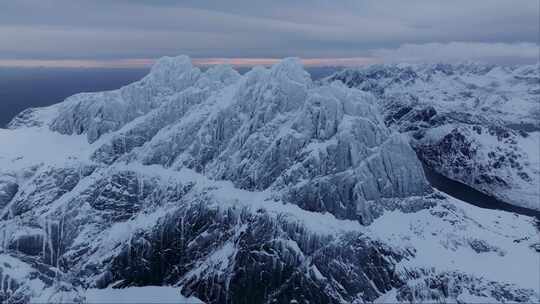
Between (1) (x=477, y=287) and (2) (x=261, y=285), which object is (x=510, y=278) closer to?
(1) (x=477, y=287)

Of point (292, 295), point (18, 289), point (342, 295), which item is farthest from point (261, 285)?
point (18, 289)

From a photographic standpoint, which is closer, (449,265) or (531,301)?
(531,301)

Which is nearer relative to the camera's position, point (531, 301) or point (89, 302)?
point (531, 301)

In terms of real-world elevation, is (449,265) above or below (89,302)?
above

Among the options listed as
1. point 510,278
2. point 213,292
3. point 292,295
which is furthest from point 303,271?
point 510,278

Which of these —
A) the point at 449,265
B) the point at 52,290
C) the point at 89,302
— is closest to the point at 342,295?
the point at 449,265

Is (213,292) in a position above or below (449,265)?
below

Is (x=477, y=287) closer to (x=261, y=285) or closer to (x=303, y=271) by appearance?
(x=303, y=271)
